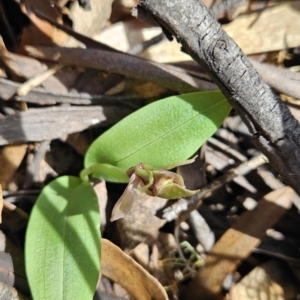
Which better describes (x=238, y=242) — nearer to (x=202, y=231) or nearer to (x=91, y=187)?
(x=202, y=231)

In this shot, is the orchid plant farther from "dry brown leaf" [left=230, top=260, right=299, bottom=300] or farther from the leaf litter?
"dry brown leaf" [left=230, top=260, right=299, bottom=300]

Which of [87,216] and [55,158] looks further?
[55,158]

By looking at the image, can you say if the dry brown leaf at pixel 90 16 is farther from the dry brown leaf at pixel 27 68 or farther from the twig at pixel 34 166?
the twig at pixel 34 166

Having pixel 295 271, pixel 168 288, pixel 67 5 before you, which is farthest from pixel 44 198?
pixel 295 271

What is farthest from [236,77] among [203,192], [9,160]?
[9,160]

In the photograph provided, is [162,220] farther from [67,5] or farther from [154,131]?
[67,5]

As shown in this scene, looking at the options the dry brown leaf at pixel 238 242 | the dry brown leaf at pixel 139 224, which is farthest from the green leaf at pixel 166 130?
the dry brown leaf at pixel 238 242

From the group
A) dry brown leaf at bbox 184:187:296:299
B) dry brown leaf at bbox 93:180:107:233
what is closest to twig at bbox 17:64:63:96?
dry brown leaf at bbox 93:180:107:233
